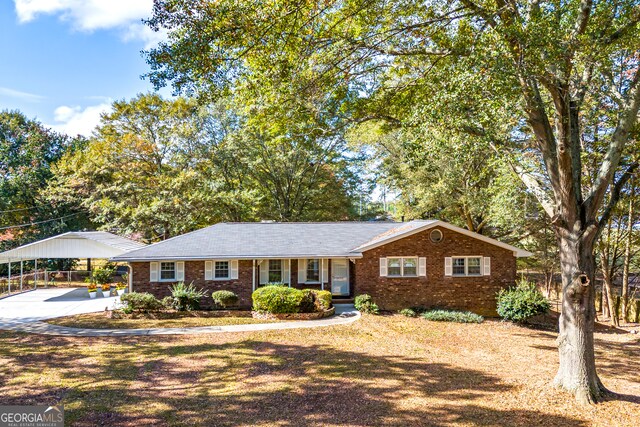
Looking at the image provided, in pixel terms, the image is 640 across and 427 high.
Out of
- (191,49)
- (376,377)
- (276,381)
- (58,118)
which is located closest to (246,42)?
(191,49)

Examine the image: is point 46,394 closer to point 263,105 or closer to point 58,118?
point 263,105

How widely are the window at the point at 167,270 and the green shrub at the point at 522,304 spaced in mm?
15646

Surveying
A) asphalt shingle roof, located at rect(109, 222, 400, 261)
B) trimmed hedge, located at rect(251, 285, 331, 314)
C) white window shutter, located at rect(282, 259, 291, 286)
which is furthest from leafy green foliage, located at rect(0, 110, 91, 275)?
trimmed hedge, located at rect(251, 285, 331, 314)

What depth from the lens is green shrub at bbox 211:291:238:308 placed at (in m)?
17.6

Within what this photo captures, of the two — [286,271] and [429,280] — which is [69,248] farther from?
[429,280]

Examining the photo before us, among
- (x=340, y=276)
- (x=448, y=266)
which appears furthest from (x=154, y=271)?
(x=448, y=266)

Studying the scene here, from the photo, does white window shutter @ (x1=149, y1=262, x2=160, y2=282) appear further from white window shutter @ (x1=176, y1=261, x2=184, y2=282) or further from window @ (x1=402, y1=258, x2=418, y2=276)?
window @ (x1=402, y1=258, x2=418, y2=276)

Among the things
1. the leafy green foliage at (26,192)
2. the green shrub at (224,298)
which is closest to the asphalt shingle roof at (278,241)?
the green shrub at (224,298)

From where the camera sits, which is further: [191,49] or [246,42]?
[246,42]

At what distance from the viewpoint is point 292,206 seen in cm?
3191

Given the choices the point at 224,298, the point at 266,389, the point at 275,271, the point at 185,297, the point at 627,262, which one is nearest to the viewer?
the point at 266,389

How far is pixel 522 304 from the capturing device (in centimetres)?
1716

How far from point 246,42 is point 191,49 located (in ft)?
4.43

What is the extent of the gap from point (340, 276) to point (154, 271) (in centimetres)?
949
